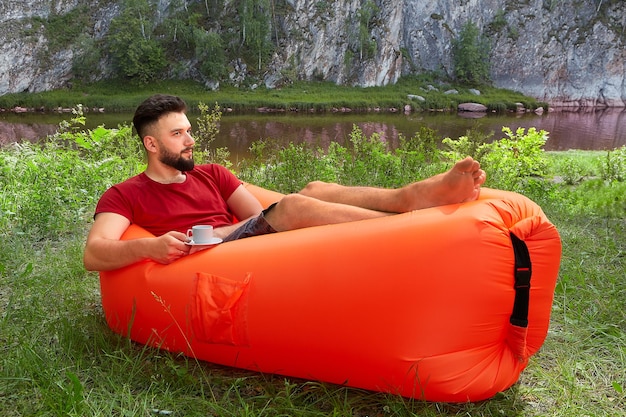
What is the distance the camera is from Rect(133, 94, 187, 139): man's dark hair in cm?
223

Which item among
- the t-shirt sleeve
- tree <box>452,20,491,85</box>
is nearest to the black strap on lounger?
the t-shirt sleeve

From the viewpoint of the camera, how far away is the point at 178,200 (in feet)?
7.36

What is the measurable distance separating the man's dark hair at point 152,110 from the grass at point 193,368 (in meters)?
0.88

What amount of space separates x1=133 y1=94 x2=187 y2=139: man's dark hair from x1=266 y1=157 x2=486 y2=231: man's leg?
2.31ft

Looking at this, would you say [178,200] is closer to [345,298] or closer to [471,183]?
[345,298]

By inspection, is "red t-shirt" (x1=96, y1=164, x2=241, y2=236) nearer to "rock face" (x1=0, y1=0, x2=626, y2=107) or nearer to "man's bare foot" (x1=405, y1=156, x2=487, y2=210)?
"man's bare foot" (x1=405, y1=156, x2=487, y2=210)

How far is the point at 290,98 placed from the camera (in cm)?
2788

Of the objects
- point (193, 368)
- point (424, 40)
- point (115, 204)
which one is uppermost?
point (424, 40)

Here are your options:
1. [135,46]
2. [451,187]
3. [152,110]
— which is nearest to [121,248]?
[152,110]

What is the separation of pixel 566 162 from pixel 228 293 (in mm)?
5713

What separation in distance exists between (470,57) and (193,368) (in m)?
38.6

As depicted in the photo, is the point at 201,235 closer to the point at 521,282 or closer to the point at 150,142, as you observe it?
the point at 150,142

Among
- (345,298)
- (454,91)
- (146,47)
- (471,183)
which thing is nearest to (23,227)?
(345,298)

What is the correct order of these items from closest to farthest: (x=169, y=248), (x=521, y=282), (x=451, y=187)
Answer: (x=521, y=282)
(x=451, y=187)
(x=169, y=248)
